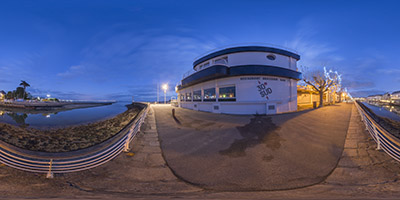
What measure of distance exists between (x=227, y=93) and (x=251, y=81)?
2859mm

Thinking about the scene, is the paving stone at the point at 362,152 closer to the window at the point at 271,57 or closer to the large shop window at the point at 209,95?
the large shop window at the point at 209,95

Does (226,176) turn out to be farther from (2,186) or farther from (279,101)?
(279,101)

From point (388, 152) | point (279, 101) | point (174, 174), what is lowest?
point (174, 174)

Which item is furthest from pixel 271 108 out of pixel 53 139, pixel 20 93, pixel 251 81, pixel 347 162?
pixel 20 93

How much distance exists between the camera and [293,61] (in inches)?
712

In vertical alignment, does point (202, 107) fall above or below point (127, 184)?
above

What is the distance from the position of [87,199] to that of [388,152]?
9643mm

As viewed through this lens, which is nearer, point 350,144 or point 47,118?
point 350,144

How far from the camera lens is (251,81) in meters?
14.6

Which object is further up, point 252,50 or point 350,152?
point 252,50

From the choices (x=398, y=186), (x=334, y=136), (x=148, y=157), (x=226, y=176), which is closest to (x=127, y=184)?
(x=148, y=157)

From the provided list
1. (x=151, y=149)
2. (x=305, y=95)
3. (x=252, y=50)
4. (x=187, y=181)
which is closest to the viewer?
(x=187, y=181)

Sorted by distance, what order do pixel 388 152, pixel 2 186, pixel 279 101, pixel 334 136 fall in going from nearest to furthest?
pixel 2 186 → pixel 388 152 → pixel 334 136 → pixel 279 101

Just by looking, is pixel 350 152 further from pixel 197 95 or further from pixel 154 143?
pixel 197 95
